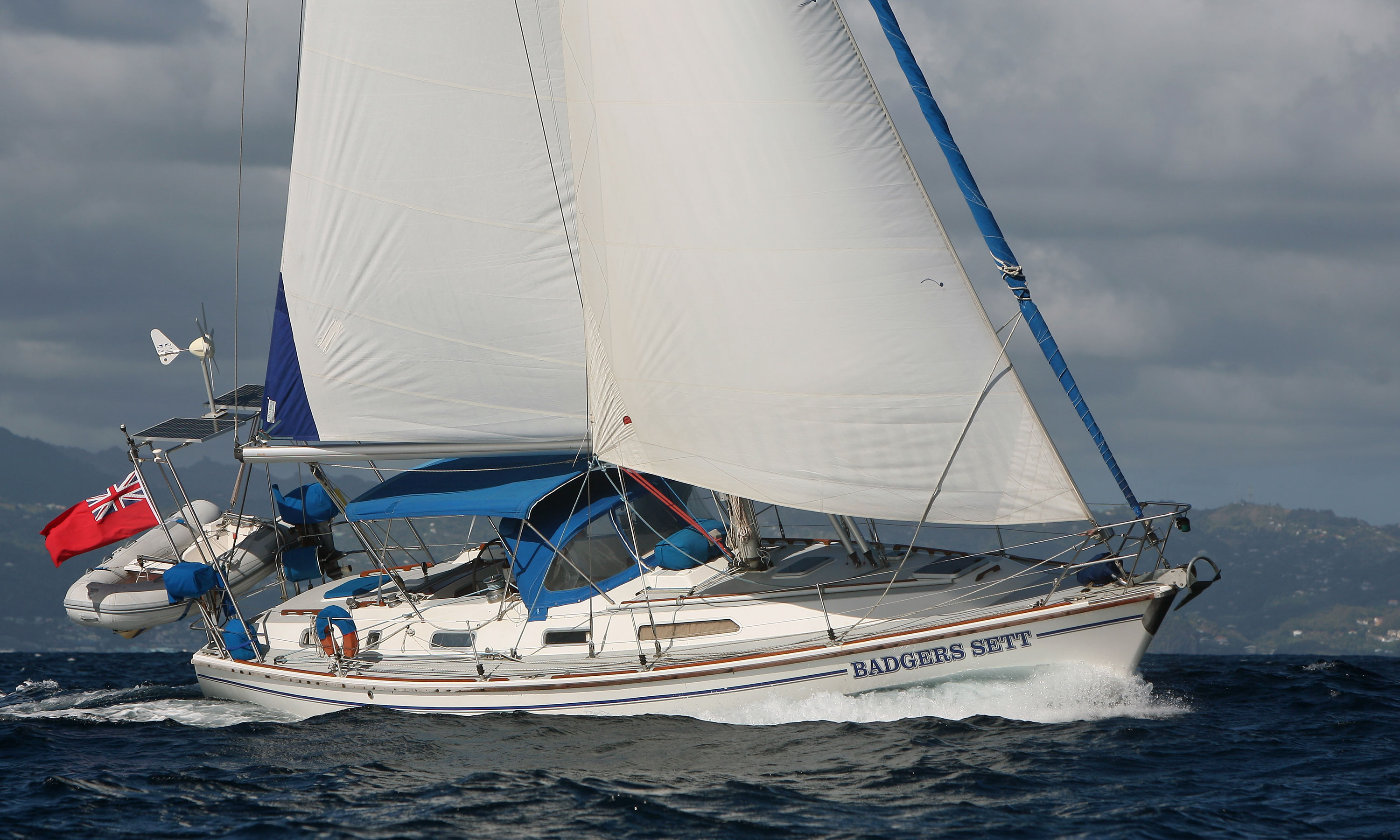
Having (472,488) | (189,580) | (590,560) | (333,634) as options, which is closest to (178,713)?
(189,580)

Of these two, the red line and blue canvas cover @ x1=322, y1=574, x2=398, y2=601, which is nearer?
the red line

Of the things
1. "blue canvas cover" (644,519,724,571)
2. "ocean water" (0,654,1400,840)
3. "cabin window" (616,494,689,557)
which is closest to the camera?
"ocean water" (0,654,1400,840)

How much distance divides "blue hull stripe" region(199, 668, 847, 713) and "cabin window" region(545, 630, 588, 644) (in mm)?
1223

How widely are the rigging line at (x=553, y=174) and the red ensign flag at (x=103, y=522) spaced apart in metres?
8.83

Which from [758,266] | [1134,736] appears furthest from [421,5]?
[1134,736]

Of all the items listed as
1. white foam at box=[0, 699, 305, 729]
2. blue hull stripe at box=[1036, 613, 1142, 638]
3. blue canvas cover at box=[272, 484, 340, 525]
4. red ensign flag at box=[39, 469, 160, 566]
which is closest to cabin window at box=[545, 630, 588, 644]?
white foam at box=[0, 699, 305, 729]

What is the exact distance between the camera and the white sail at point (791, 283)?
1430 cm

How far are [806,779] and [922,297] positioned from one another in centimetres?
609

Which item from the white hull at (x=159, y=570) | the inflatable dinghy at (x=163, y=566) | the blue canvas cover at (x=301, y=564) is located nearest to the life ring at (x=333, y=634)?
the inflatable dinghy at (x=163, y=566)

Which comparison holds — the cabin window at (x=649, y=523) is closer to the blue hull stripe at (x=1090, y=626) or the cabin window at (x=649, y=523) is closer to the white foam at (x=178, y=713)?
the white foam at (x=178, y=713)

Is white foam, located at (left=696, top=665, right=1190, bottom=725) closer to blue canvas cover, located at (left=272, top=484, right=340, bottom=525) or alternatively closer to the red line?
the red line

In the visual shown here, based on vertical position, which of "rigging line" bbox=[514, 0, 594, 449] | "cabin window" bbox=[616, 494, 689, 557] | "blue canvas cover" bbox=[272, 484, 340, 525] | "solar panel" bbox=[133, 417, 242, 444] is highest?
"rigging line" bbox=[514, 0, 594, 449]

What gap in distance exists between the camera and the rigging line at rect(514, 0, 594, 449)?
16656 mm

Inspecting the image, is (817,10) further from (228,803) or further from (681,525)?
(228,803)
